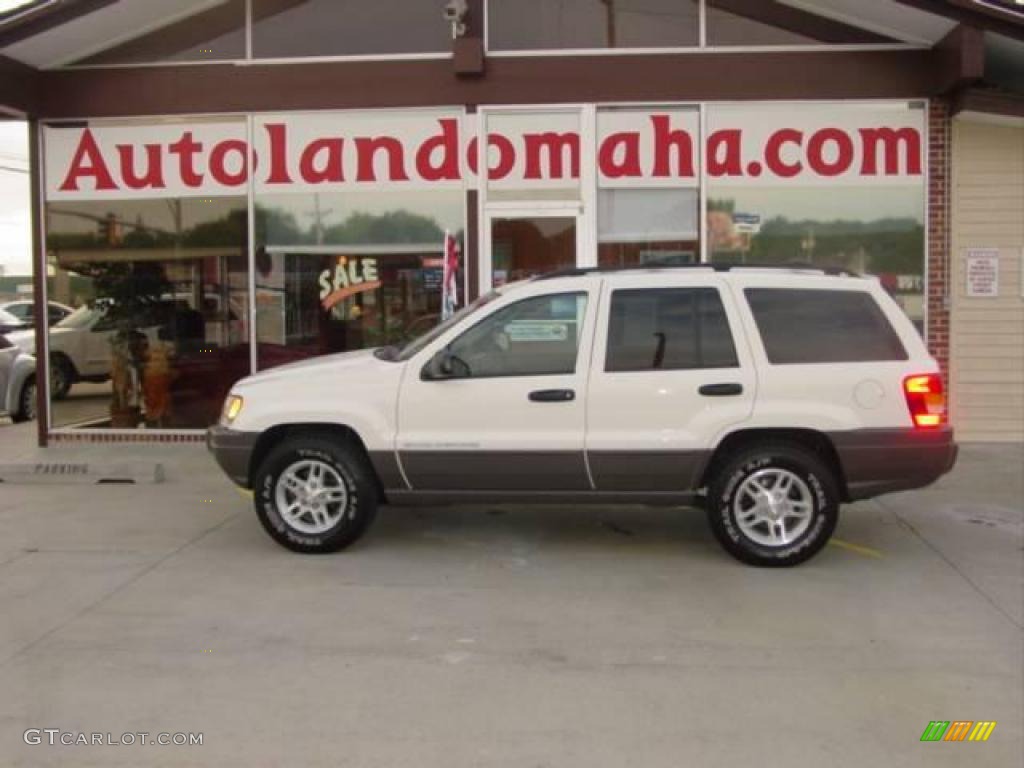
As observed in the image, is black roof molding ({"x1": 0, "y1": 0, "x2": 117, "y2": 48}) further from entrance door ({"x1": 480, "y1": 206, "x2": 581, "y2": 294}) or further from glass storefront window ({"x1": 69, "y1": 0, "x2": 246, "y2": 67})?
entrance door ({"x1": 480, "y1": 206, "x2": 581, "y2": 294})

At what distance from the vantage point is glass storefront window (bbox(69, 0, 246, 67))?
1098 centimetres

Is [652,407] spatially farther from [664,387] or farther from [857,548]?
[857,548]

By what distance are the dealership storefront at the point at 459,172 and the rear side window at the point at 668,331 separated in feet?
13.9

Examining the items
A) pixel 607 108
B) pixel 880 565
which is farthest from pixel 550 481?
pixel 607 108

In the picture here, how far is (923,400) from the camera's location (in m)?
6.34

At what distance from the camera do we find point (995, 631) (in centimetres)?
541

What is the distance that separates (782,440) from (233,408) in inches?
137

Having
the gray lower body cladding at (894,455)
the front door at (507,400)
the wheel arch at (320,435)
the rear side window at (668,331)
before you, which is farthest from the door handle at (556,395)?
the gray lower body cladding at (894,455)

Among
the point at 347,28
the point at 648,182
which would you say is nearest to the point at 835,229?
the point at 648,182

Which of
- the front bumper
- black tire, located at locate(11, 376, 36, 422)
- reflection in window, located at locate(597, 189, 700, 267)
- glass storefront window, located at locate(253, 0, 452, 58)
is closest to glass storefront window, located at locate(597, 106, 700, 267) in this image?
reflection in window, located at locate(597, 189, 700, 267)

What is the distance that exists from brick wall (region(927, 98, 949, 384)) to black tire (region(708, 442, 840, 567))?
4953 mm

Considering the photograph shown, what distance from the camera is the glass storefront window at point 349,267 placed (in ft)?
35.9

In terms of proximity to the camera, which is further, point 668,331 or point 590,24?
point 590,24

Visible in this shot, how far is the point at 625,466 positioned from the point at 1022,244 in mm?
6361
